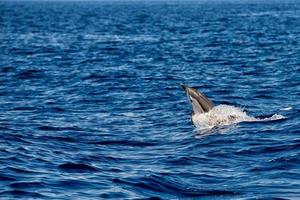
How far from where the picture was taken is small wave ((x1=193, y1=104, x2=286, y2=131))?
75.3 ft

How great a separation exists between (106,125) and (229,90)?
28.6 feet

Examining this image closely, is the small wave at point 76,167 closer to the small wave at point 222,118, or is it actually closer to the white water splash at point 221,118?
the small wave at point 222,118

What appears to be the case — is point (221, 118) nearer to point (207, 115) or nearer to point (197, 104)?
point (207, 115)

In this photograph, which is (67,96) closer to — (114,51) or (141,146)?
(141,146)

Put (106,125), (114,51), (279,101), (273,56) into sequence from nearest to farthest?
(106,125) → (279,101) → (273,56) → (114,51)

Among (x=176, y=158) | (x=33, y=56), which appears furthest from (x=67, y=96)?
(x=33, y=56)

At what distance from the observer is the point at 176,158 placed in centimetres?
1847

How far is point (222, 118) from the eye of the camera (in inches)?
929

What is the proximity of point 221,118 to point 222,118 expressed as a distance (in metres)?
0.05

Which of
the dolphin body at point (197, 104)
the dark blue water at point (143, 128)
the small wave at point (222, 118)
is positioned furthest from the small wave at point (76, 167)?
the dolphin body at point (197, 104)

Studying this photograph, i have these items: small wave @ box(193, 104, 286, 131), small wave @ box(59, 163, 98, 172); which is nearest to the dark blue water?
small wave @ box(59, 163, 98, 172)

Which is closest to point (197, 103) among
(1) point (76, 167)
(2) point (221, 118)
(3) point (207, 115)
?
(3) point (207, 115)

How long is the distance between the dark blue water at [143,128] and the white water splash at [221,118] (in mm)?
437

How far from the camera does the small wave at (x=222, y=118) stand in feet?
75.3
